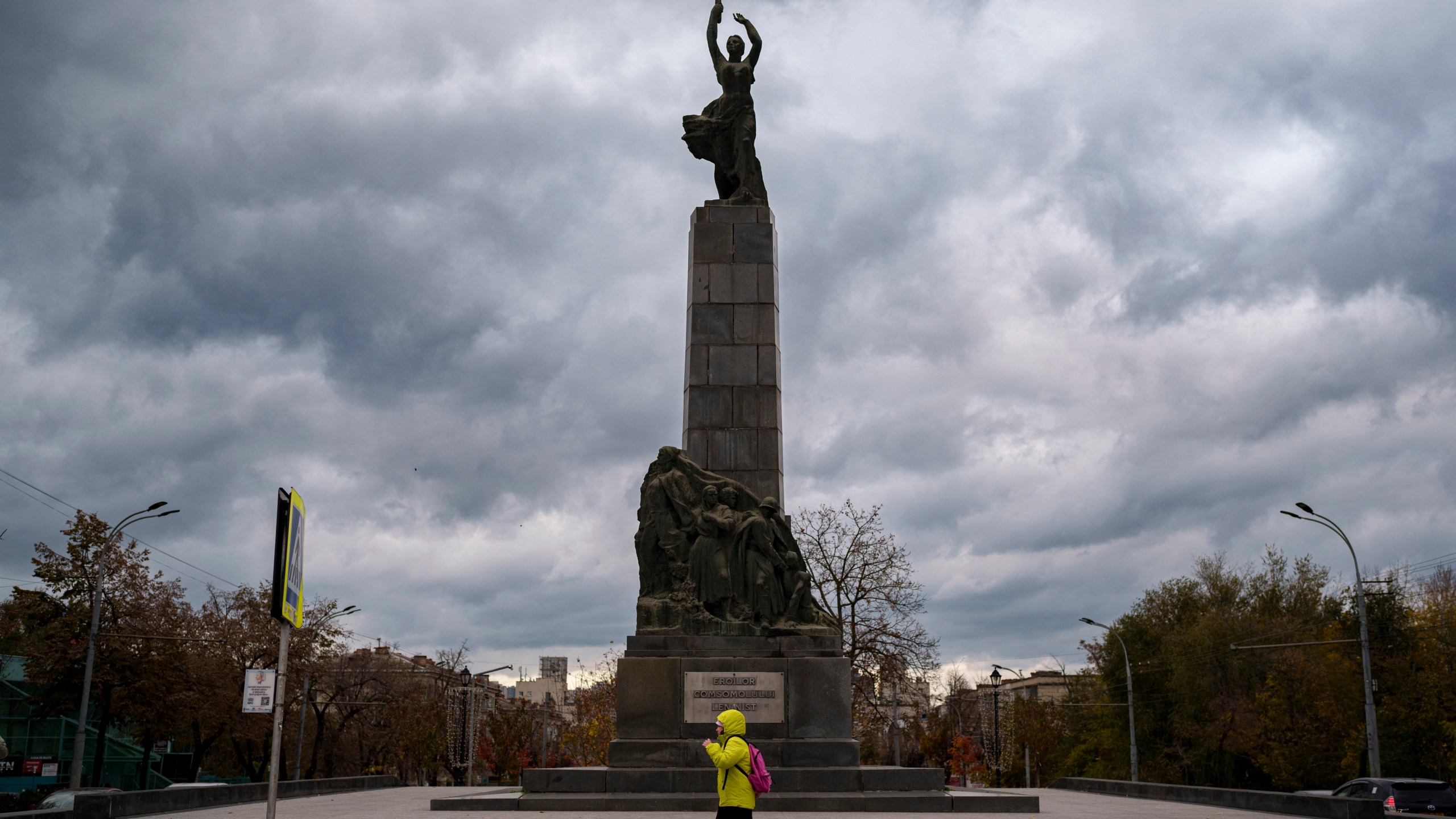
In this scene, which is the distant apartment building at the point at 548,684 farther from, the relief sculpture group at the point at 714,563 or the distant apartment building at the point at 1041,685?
the relief sculpture group at the point at 714,563

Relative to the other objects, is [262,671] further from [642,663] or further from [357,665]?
[357,665]

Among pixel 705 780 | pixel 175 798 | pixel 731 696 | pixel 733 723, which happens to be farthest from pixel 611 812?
pixel 175 798

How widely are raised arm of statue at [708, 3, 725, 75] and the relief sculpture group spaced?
8011 millimetres

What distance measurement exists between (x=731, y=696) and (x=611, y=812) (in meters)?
2.78

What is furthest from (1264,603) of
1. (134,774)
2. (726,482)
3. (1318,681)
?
(134,774)

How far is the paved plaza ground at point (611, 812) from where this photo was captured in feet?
46.0

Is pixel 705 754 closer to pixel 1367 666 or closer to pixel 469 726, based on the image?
pixel 1367 666

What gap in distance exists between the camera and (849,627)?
119ft

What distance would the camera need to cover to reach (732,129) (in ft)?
68.6

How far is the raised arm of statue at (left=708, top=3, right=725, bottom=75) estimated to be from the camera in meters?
21.2

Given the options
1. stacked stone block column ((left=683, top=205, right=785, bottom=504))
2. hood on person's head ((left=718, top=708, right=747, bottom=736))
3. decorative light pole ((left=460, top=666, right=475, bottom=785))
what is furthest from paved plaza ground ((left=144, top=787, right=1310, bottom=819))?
decorative light pole ((left=460, top=666, right=475, bottom=785))

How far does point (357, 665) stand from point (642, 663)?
4348cm

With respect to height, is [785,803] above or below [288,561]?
below

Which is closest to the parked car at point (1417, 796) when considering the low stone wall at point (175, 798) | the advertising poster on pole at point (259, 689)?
the advertising poster on pole at point (259, 689)
